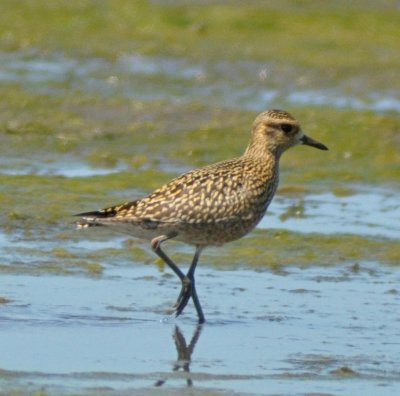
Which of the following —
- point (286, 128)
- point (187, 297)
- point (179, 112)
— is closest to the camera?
point (187, 297)

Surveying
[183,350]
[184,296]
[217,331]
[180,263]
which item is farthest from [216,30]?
[183,350]

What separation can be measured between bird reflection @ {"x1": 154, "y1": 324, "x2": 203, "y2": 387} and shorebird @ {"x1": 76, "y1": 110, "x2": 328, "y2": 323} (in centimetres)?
33

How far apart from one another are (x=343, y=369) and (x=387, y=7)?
13.9 meters

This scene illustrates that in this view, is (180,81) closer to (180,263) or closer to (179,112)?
(179,112)

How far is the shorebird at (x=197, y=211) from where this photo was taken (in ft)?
29.7

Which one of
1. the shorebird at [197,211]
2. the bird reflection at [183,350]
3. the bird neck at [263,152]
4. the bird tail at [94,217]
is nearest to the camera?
the bird reflection at [183,350]

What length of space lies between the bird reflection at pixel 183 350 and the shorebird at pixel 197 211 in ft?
1.07

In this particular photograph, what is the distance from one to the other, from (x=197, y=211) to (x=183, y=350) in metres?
1.13

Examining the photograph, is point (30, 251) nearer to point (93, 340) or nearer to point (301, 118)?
point (93, 340)

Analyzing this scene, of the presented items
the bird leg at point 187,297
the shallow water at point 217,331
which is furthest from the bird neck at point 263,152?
the bird leg at point 187,297

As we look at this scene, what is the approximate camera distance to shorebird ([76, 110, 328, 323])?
9.05 meters

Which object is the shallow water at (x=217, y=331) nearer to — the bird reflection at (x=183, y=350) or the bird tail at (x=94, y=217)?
the bird reflection at (x=183, y=350)

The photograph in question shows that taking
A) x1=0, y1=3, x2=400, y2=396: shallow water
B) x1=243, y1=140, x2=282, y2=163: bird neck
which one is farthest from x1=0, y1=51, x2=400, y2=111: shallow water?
x1=243, y1=140, x2=282, y2=163: bird neck

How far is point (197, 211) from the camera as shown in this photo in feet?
29.9
